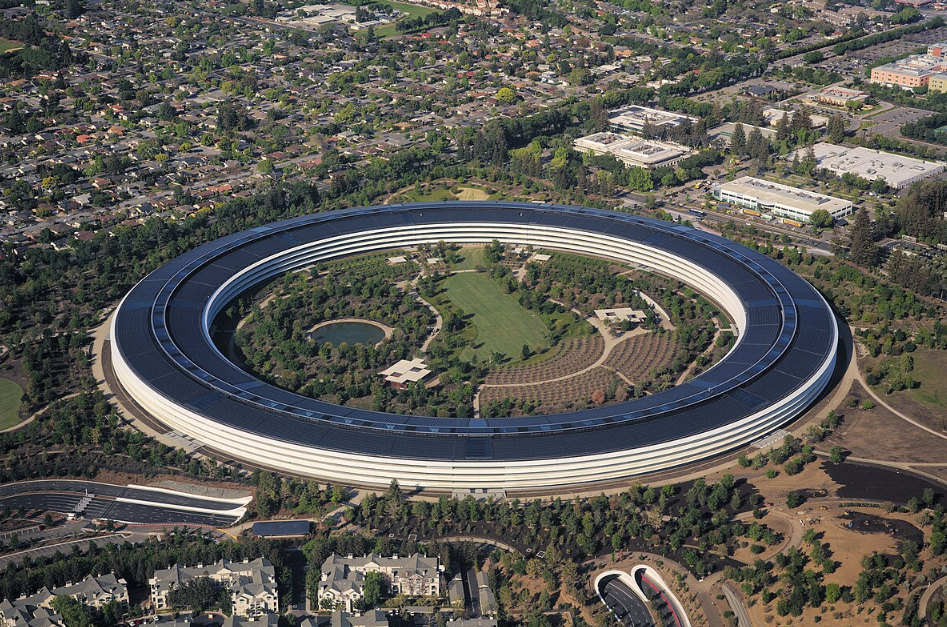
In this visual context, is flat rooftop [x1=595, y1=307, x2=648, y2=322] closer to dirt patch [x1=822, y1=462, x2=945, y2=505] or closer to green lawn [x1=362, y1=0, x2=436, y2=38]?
dirt patch [x1=822, y1=462, x2=945, y2=505]

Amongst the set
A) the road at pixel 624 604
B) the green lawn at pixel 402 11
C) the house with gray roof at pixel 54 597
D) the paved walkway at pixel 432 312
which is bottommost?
the road at pixel 624 604

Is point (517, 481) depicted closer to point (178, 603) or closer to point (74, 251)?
point (178, 603)

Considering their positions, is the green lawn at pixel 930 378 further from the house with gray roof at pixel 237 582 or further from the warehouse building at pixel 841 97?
the warehouse building at pixel 841 97

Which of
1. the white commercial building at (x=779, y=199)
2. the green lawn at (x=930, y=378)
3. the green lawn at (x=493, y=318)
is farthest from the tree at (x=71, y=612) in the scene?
the white commercial building at (x=779, y=199)

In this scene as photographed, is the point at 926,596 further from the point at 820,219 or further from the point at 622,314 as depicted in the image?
the point at 820,219

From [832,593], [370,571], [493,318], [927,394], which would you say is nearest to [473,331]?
[493,318]

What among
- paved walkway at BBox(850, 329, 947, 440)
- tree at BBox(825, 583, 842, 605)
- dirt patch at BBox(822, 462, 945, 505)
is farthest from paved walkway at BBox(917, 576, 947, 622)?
paved walkway at BBox(850, 329, 947, 440)

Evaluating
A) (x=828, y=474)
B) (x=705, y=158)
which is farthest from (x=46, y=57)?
(x=828, y=474)
